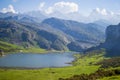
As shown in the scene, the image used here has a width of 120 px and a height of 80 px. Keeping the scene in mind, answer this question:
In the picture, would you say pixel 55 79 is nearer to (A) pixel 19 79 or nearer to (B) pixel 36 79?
(B) pixel 36 79

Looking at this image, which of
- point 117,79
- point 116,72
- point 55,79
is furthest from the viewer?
point 55,79

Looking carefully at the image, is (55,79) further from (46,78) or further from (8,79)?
(8,79)

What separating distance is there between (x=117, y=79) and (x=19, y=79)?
93160 mm

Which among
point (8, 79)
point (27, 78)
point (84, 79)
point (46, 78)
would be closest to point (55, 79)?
point (46, 78)

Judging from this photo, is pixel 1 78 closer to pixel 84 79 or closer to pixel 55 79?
pixel 55 79

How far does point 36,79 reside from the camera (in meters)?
164

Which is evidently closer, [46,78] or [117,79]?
[117,79]

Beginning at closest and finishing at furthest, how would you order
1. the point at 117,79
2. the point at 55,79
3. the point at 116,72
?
the point at 117,79 < the point at 116,72 < the point at 55,79

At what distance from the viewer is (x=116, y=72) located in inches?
4481

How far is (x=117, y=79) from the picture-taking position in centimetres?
8644

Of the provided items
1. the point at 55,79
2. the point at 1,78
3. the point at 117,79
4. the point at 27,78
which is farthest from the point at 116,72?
the point at 1,78

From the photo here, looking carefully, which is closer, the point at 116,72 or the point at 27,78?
the point at 116,72

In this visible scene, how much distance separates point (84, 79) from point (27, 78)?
60.0 metres

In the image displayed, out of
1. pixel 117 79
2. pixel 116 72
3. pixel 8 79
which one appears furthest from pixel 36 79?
pixel 117 79
